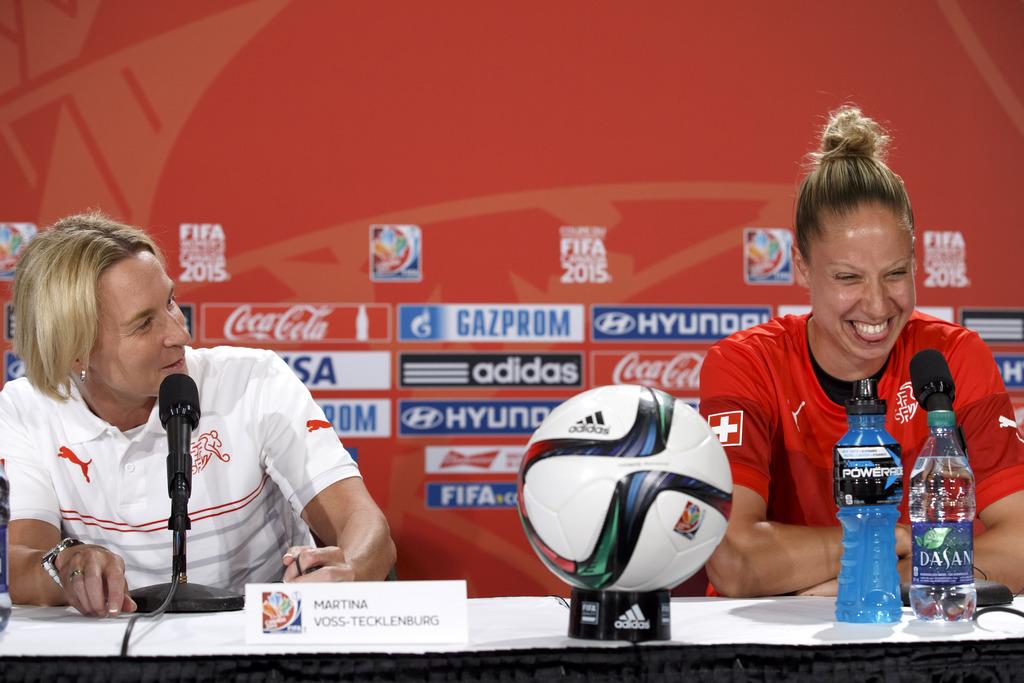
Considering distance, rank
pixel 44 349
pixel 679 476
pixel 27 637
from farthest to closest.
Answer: pixel 44 349 → pixel 27 637 → pixel 679 476

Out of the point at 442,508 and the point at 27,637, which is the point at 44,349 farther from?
A: the point at 442,508

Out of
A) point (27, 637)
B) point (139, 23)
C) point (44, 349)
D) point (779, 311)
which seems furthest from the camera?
point (779, 311)

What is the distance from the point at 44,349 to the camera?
71.4 inches

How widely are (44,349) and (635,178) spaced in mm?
1947

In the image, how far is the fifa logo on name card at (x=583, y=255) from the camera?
325 centimetres

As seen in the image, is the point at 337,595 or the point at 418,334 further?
the point at 418,334

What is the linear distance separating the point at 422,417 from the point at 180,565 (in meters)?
1.79

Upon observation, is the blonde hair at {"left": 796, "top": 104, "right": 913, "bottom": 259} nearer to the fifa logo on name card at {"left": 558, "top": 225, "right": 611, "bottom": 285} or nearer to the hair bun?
the hair bun

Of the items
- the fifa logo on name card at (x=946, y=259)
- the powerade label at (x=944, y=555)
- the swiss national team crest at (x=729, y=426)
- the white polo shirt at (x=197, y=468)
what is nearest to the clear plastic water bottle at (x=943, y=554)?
the powerade label at (x=944, y=555)

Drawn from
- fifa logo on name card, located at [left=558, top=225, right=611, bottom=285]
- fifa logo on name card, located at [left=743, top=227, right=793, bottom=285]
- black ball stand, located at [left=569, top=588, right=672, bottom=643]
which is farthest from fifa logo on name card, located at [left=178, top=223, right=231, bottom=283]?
black ball stand, located at [left=569, top=588, right=672, bottom=643]

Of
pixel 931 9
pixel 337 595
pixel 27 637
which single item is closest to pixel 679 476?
pixel 337 595

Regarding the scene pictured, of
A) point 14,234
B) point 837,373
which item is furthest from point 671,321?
point 14,234

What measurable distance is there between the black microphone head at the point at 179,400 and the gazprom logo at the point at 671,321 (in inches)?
74.9

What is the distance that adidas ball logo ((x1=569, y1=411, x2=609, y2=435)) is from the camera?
1.20m
